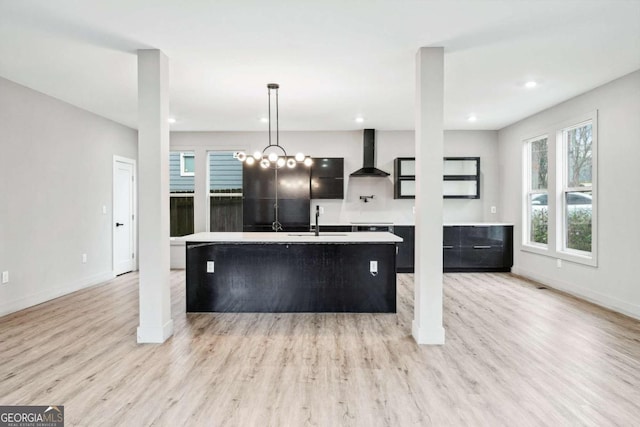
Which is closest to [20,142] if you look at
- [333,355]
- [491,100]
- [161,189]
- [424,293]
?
[161,189]

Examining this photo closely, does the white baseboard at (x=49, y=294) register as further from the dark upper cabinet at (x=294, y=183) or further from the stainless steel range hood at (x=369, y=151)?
the stainless steel range hood at (x=369, y=151)

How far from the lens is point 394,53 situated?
3.53 m

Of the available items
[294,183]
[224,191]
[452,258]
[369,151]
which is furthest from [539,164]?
[224,191]

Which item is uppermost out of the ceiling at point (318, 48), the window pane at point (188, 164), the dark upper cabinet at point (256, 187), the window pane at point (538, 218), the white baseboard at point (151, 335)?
the ceiling at point (318, 48)

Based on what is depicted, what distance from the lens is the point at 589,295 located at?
472cm

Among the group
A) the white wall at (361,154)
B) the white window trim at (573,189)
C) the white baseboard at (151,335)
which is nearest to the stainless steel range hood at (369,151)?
the white wall at (361,154)

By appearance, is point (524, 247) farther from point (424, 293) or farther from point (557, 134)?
point (424, 293)

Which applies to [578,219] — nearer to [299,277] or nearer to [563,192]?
[563,192]

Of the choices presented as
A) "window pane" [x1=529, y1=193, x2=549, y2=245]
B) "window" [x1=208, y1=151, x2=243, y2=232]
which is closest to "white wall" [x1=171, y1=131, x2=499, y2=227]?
"window" [x1=208, y1=151, x2=243, y2=232]

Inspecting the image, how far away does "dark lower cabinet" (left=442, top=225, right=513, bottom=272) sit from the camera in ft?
21.8

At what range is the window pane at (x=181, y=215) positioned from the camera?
7.37m

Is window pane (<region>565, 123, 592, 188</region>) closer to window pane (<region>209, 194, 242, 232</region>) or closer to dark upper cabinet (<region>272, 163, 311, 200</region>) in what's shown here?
dark upper cabinet (<region>272, 163, 311, 200</region>)

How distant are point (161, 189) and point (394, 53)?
2.53 metres

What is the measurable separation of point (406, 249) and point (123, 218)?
512 centimetres
